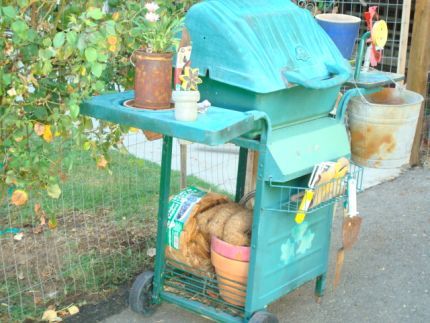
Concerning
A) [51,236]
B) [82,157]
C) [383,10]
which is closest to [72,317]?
[51,236]

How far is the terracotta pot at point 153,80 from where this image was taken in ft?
8.91

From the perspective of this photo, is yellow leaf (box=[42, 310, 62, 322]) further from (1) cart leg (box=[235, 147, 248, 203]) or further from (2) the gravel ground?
(1) cart leg (box=[235, 147, 248, 203])

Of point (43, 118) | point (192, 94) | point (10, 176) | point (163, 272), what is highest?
point (192, 94)

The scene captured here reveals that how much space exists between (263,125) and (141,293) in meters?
1.16

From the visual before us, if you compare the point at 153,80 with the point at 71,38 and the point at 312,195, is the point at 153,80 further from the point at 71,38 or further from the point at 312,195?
the point at 312,195

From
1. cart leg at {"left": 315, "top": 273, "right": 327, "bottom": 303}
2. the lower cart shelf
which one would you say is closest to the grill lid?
the lower cart shelf

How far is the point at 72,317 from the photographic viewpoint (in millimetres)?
3451

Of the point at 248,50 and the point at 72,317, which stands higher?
the point at 248,50

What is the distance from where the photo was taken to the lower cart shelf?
317 cm

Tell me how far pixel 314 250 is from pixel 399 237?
4.35ft

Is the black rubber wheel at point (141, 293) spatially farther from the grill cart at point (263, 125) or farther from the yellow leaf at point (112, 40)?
the yellow leaf at point (112, 40)

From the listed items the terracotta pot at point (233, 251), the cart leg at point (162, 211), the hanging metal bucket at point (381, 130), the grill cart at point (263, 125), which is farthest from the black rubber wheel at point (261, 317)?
the hanging metal bucket at point (381, 130)

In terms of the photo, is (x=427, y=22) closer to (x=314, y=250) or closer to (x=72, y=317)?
(x=314, y=250)

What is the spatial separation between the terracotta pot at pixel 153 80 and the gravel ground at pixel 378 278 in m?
1.28
